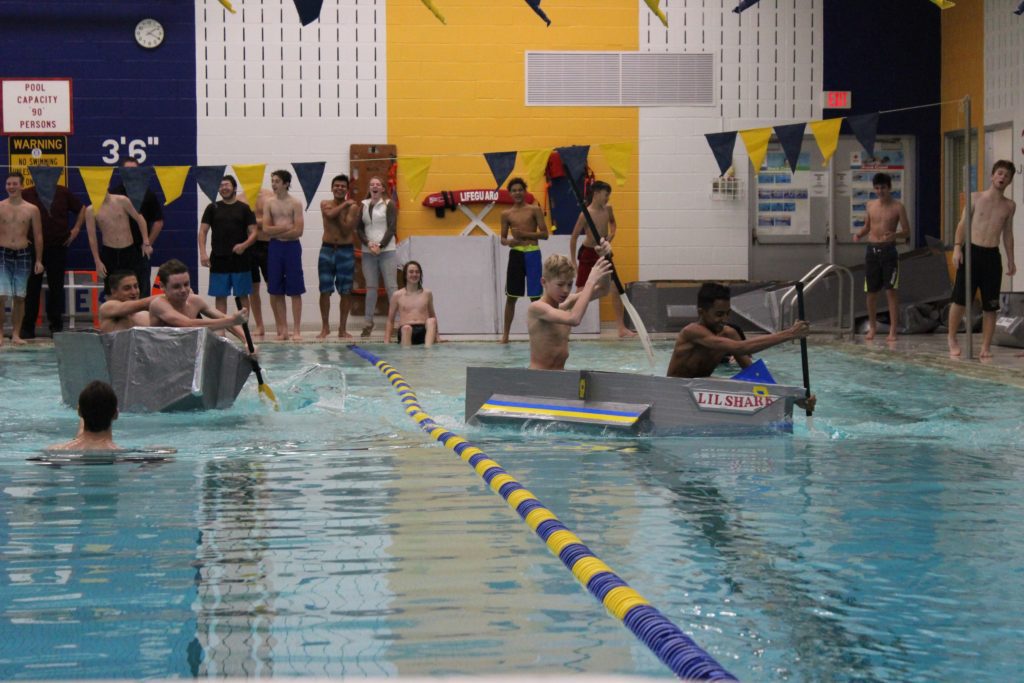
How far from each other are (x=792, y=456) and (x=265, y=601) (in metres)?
4.11

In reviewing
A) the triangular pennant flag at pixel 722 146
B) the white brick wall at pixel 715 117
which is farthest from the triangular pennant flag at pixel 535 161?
the white brick wall at pixel 715 117

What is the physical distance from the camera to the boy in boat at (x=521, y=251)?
16344 millimetres

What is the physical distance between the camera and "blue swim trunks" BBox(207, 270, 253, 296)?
16781mm

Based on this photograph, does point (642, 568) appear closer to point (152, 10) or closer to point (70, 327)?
point (70, 327)

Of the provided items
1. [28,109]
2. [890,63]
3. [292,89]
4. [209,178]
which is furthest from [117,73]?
[890,63]

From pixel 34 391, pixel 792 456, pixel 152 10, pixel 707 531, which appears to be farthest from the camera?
pixel 152 10

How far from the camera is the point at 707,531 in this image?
5785 millimetres

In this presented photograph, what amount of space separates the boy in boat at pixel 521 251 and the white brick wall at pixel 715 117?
10.2 feet

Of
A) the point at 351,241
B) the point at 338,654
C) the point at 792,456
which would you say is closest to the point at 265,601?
the point at 338,654

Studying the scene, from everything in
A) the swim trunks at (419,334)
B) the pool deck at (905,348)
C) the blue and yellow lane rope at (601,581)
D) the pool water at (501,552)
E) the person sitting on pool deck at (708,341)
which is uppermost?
the person sitting on pool deck at (708,341)

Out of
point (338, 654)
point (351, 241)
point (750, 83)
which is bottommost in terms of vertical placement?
point (338, 654)

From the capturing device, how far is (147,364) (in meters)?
9.97

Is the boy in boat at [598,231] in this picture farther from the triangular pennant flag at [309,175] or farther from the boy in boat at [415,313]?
the triangular pennant flag at [309,175]

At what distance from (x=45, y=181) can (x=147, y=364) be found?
709 centimetres
